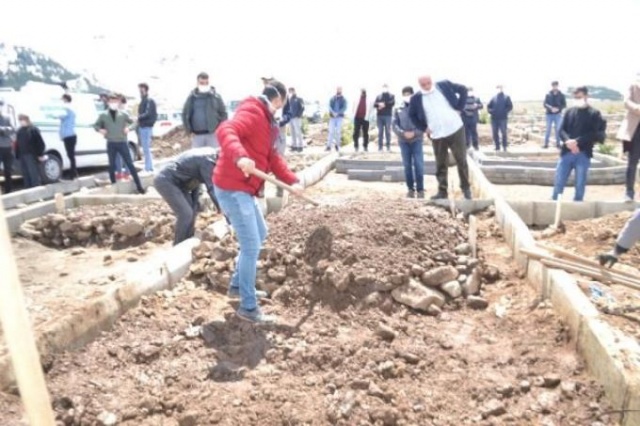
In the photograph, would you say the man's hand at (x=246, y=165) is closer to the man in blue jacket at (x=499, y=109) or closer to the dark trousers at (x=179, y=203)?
the dark trousers at (x=179, y=203)

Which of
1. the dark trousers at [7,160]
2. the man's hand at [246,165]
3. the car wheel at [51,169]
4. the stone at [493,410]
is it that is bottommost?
the stone at [493,410]

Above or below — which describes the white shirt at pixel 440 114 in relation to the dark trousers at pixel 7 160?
above

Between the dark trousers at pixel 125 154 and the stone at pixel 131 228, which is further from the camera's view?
the dark trousers at pixel 125 154

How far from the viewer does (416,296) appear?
4.25 m

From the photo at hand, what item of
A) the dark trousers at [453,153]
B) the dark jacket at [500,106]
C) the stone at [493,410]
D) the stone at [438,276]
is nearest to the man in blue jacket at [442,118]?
the dark trousers at [453,153]

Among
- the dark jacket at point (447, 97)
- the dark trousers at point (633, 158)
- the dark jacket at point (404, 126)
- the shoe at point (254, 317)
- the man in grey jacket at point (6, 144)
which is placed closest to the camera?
the shoe at point (254, 317)

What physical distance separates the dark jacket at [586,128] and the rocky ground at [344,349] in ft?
7.89

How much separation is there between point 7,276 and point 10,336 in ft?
0.60

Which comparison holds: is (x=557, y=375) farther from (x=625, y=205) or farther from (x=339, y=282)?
(x=625, y=205)

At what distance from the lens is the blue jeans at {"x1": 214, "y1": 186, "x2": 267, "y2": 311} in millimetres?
3725

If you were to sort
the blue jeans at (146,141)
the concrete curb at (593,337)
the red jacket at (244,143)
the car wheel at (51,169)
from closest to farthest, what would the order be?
the concrete curb at (593,337) < the red jacket at (244,143) < the car wheel at (51,169) < the blue jeans at (146,141)

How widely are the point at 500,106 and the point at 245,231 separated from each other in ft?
34.7

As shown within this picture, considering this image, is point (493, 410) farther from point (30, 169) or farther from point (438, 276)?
point (30, 169)

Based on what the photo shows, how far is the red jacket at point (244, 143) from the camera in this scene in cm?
360
